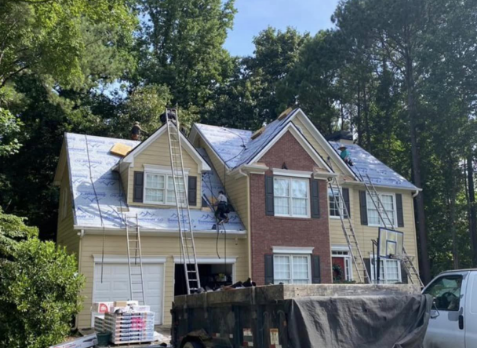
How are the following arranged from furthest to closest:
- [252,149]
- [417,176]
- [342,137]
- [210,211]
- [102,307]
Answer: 1. [417,176]
2. [342,137]
3. [252,149]
4. [210,211]
5. [102,307]

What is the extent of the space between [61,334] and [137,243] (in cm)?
500

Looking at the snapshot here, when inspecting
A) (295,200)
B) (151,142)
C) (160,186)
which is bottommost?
(295,200)

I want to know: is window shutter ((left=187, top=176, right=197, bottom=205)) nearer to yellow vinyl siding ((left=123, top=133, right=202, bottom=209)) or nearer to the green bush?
yellow vinyl siding ((left=123, top=133, right=202, bottom=209))

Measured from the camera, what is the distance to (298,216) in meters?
19.0

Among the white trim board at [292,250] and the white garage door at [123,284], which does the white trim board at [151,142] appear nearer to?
the white garage door at [123,284]

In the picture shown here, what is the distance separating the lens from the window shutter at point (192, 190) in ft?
60.0

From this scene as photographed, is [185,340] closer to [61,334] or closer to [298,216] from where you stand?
[61,334]

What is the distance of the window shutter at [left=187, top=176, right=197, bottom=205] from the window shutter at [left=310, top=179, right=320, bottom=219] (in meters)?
4.74

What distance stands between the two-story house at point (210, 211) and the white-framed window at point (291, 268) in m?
0.04

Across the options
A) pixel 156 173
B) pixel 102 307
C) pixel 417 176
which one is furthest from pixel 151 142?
pixel 417 176

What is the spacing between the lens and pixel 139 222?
54.1 feet

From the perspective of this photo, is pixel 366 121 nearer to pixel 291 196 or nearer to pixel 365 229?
pixel 365 229

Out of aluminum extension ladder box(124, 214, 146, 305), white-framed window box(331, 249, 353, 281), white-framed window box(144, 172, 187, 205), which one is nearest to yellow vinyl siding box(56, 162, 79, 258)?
aluminum extension ladder box(124, 214, 146, 305)

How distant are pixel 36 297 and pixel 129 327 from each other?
2324 mm
